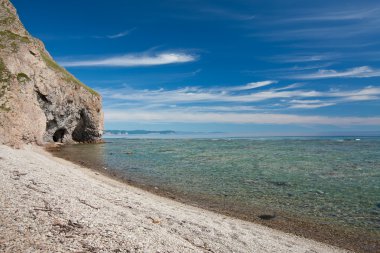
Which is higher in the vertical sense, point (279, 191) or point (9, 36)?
point (9, 36)

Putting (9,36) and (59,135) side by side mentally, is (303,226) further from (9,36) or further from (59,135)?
(59,135)

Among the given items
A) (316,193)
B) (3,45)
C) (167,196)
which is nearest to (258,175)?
(316,193)

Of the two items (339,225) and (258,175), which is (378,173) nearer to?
(258,175)

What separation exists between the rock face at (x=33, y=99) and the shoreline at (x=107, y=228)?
2220 cm

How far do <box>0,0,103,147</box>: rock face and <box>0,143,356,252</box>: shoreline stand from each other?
72.8ft

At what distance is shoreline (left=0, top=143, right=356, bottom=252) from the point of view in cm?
762

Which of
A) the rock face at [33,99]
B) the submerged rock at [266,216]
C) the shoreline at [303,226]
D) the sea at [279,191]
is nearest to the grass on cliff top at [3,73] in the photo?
the rock face at [33,99]

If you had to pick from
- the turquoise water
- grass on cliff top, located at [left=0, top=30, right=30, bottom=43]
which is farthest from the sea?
grass on cliff top, located at [left=0, top=30, right=30, bottom=43]

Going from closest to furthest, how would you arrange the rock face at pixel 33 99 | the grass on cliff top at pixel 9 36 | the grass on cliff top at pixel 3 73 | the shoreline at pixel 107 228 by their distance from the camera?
the shoreline at pixel 107 228, the rock face at pixel 33 99, the grass on cliff top at pixel 3 73, the grass on cliff top at pixel 9 36

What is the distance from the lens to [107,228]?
8891 millimetres

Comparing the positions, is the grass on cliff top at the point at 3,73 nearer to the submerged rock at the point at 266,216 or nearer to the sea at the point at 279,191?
the sea at the point at 279,191

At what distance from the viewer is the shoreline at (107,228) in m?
7.62

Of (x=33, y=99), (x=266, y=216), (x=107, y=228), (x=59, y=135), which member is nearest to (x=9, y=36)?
(x=33, y=99)

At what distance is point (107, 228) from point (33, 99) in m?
39.4
